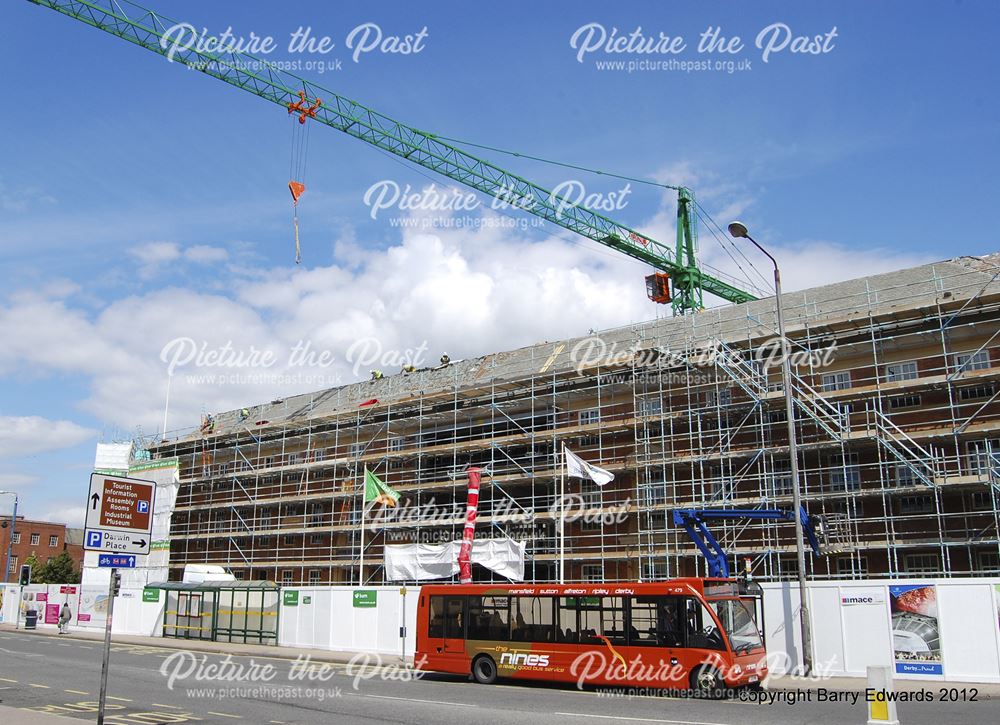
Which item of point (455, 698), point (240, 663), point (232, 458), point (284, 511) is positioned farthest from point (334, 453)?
point (455, 698)

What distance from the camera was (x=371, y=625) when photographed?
3222 cm

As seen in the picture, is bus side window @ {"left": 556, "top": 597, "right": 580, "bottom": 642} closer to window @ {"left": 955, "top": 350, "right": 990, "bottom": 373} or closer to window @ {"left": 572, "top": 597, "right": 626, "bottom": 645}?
window @ {"left": 572, "top": 597, "right": 626, "bottom": 645}

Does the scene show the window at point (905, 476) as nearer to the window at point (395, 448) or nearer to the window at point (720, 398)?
the window at point (720, 398)

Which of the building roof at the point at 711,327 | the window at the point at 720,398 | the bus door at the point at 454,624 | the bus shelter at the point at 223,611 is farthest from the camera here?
the bus shelter at the point at 223,611

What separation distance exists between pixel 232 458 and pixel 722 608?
3917cm

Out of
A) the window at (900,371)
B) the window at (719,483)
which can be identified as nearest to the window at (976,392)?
the window at (900,371)

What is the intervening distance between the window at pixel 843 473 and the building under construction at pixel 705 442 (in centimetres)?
8

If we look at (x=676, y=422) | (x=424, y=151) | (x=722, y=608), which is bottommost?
(x=722, y=608)

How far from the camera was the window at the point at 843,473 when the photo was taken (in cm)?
2830

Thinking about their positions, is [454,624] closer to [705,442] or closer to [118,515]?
[118,515]

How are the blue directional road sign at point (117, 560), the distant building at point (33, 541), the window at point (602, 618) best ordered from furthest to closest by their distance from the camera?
the distant building at point (33, 541), the window at point (602, 618), the blue directional road sign at point (117, 560)

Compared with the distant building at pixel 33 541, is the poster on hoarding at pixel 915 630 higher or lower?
lower

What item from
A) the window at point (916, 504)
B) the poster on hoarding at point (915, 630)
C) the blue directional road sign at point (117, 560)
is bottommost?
the poster on hoarding at point (915, 630)

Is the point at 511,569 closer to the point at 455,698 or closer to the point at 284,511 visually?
the point at 455,698
